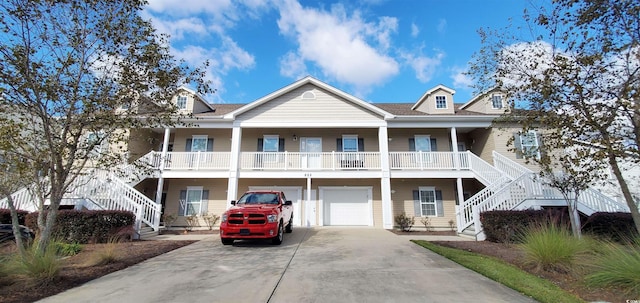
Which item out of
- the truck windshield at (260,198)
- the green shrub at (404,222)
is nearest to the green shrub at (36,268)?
the truck windshield at (260,198)

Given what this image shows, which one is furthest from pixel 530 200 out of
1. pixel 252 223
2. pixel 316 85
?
pixel 316 85

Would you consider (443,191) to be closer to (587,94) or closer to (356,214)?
(356,214)

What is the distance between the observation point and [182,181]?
16422mm

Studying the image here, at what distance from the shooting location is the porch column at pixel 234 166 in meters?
14.5

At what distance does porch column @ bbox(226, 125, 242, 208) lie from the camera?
1447cm

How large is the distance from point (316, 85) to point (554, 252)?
13.0m

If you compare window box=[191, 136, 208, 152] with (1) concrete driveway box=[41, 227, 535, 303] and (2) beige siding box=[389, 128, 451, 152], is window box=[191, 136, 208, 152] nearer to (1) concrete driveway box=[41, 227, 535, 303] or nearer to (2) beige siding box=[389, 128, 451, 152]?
(1) concrete driveway box=[41, 227, 535, 303]

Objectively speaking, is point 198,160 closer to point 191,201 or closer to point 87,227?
point 191,201

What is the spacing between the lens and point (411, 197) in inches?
640

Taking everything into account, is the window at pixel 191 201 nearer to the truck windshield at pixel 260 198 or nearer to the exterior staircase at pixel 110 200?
the exterior staircase at pixel 110 200

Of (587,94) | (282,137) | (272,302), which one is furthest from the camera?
(282,137)

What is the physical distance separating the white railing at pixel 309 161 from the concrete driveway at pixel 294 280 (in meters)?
7.48

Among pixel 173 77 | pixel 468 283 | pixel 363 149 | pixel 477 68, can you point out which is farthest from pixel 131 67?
pixel 363 149

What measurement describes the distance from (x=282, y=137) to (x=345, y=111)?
4071 millimetres
